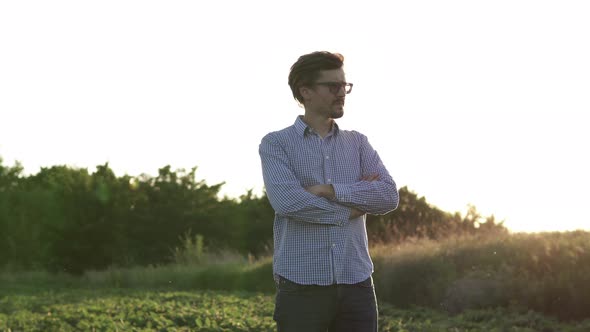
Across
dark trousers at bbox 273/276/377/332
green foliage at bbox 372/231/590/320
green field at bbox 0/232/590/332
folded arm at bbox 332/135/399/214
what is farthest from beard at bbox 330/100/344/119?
green foliage at bbox 372/231/590/320

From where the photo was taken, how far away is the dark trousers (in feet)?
12.0

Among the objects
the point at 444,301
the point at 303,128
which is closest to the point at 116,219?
the point at 444,301

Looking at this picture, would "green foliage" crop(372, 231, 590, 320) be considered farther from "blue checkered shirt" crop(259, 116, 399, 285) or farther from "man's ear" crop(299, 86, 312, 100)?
"man's ear" crop(299, 86, 312, 100)

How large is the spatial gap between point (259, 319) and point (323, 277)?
7.24 m

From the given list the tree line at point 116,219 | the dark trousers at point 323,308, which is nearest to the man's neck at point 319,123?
the dark trousers at point 323,308

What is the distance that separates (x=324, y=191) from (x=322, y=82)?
514mm

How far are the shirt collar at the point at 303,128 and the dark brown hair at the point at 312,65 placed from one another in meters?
0.16

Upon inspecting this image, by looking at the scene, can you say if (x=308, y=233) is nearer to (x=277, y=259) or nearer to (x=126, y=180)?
(x=277, y=259)

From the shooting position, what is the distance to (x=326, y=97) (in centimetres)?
391

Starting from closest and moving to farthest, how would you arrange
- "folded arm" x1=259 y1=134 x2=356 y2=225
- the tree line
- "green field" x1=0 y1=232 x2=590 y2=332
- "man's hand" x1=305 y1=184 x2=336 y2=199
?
1. "folded arm" x1=259 y1=134 x2=356 y2=225
2. "man's hand" x1=305 y1=184 x2=336 y2=199
3. "green field" x1=0 y1=232 x2=590 y2=332
4. the tree line

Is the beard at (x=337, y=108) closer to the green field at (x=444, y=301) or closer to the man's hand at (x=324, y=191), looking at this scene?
the man's hand at (x=324, y=191)

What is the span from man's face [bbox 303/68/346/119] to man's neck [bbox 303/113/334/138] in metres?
0.02

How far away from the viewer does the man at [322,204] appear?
3699mm

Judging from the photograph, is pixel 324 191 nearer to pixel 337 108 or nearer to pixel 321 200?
pixel 321 200
